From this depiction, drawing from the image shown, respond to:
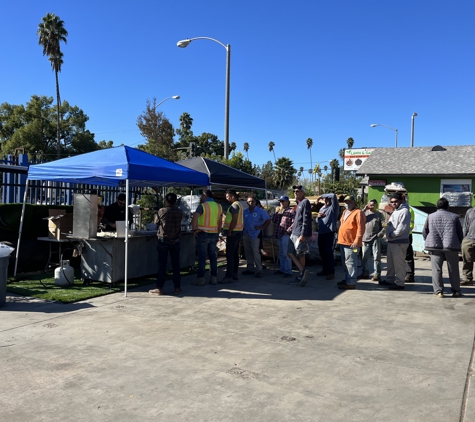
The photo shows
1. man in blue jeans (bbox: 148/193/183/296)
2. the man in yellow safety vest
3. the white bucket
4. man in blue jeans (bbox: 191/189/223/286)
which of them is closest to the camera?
man in blue jeans (bbox: 148/193/183/296)

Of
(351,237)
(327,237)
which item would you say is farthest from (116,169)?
(327,237)

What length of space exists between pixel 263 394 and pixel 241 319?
242 centimetres

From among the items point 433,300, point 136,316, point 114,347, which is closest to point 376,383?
point 114,347

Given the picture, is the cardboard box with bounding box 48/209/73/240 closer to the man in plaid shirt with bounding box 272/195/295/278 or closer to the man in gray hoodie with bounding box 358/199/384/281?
the man in plaid shirt with bounding box 272/195/295/278

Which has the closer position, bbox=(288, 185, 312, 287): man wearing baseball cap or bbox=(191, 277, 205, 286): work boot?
bbox=(191, 277, 205, 286): work boot

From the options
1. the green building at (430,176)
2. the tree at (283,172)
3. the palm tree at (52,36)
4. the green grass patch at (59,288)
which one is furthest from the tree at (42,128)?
the green grass patch at (59,288)

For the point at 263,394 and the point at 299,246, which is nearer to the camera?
the point at 263,394

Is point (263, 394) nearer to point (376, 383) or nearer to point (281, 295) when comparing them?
point (376, 383)

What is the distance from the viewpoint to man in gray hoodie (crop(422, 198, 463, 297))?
25.0ft

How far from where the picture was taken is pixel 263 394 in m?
3.86

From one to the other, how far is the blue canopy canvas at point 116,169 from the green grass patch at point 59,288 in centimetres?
A: 209

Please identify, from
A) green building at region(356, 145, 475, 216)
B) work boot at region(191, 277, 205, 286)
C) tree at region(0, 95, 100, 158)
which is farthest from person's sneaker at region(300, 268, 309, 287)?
tree at region(0, 95, 100, 158)

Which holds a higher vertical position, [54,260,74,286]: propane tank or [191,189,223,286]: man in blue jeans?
[191,189,223,286]: man in blue jeans

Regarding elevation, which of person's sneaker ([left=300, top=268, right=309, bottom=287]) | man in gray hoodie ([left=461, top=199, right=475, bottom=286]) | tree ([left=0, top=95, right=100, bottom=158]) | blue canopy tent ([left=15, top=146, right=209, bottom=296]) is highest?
tree ([left=0, top=95, right=100, bottom=158])
